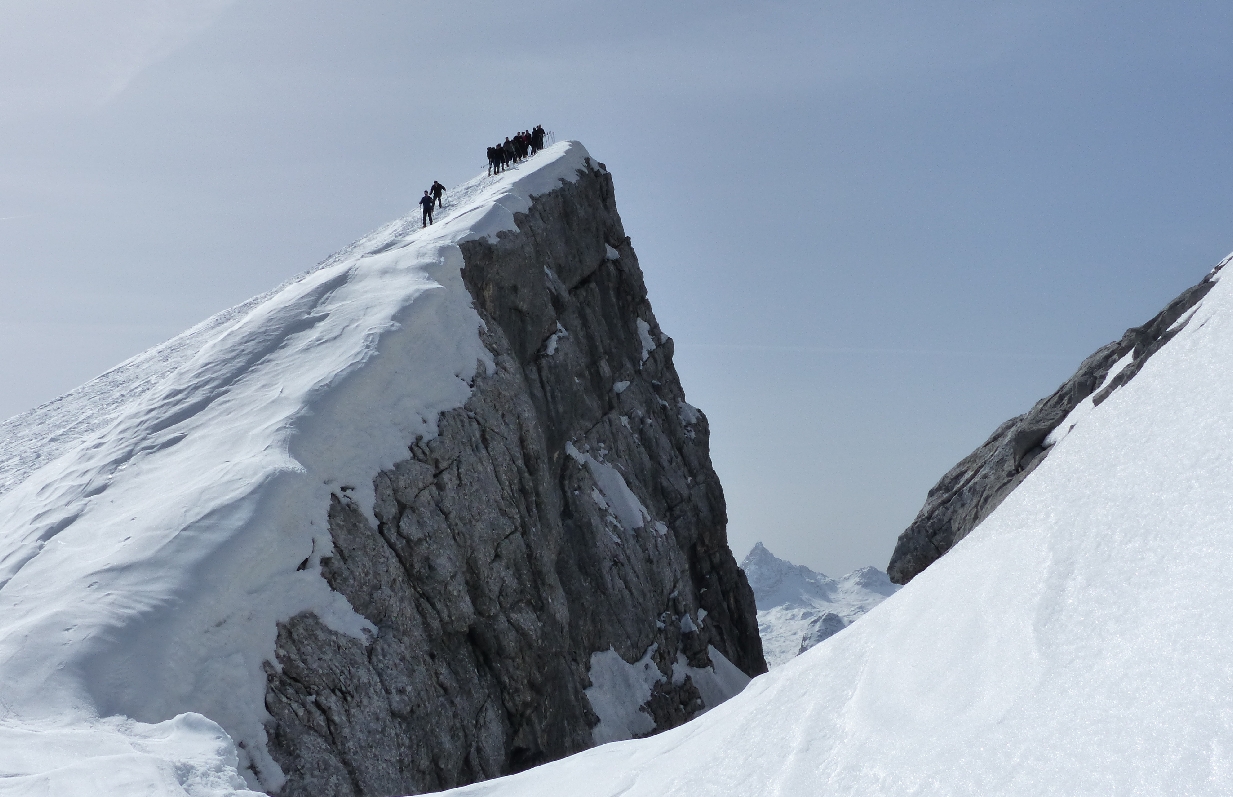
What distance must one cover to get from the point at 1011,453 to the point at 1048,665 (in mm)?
16251

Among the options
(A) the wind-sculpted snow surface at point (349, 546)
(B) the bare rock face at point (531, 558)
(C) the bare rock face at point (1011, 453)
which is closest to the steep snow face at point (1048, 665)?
(C) the bare rock face at point (1011, 453)

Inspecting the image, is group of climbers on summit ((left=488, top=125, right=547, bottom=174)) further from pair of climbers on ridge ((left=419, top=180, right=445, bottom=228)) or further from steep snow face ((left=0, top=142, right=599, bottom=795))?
steep snow face ((left=0, top=142, right=599, bottom=795))

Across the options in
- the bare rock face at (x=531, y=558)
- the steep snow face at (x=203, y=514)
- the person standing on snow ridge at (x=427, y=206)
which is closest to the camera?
the steep snow face at (x=203, y=514)

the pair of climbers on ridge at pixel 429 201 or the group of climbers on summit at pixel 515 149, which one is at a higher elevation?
the group of climbers on summit at pixel 515 149

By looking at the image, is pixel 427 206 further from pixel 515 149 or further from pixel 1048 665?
pixel 1048 665

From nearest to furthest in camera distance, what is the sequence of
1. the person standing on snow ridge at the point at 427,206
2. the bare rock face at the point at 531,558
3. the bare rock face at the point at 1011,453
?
the bare rock face at the point at 1011,453 < the bare rock face at the point at 531,558 < the person standing on snow ridge at the point at 427,206

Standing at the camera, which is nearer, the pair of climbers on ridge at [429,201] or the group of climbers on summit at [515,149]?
the pair of climbers on ridge at [429,201]

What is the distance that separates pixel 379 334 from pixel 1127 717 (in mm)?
24448

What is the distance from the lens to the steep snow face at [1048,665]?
6.07m

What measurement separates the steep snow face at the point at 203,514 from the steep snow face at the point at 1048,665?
704 cm

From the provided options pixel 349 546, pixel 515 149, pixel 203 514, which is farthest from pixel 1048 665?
pixel 515 149

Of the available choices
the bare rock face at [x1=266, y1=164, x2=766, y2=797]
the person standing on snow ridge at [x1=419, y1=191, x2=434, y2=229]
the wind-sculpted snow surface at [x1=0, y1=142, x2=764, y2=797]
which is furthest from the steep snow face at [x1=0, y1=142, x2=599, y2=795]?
the person standing on snow ridge at [x1=419, y1=191, x2=434, y2=229]

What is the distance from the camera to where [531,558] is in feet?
94.5

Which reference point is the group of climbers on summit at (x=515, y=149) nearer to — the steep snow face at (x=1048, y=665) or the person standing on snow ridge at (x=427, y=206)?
the person standing on snow ridge at (x=427, y=206)
